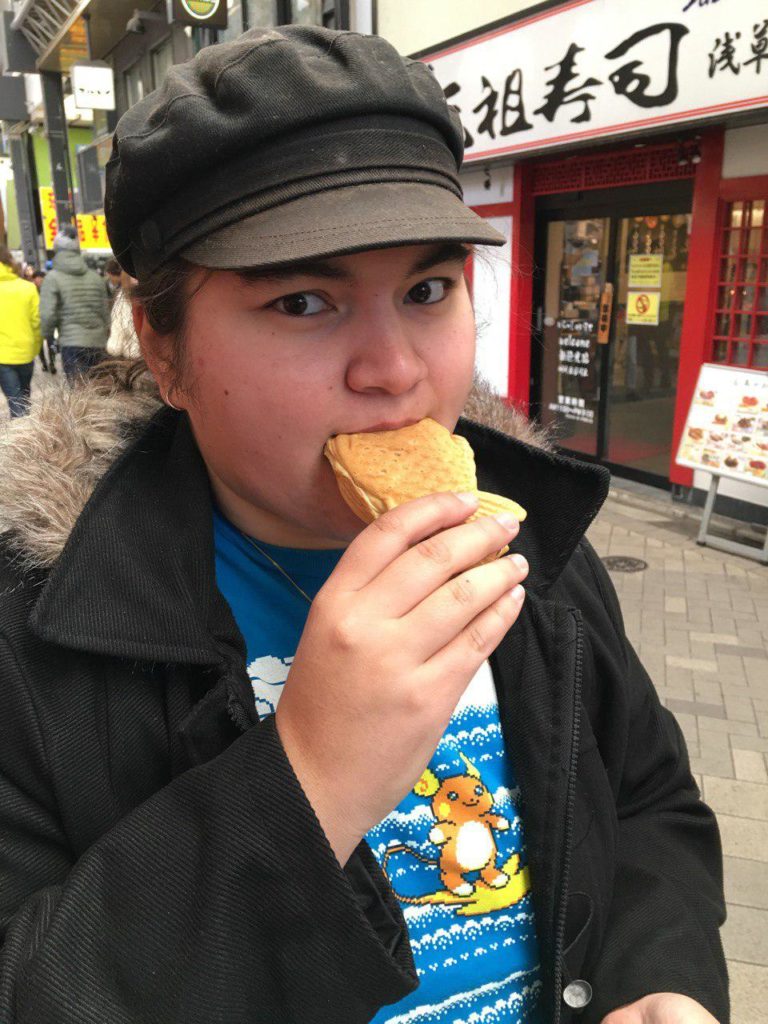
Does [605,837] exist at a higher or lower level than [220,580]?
lower

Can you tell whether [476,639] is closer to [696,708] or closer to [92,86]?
[696,708]

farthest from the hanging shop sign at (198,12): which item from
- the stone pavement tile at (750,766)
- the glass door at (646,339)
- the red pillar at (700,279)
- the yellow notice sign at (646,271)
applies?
the stone pavement tile at (750,766)

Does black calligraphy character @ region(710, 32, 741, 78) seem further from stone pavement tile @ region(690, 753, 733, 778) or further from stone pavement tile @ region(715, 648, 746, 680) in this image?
stone pavement tile @ region(690, 753, 733, 778)

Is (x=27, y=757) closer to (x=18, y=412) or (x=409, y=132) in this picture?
(x=18, y=412)

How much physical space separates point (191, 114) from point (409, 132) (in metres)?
0.29

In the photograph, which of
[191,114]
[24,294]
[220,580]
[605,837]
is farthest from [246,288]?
[24,294]

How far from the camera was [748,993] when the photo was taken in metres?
2.80

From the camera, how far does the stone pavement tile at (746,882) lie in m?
3.18

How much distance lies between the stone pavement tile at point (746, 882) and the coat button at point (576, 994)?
230cm

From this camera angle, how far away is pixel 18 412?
1.65 m

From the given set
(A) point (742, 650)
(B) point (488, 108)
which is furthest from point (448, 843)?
(B) point (488, 108)

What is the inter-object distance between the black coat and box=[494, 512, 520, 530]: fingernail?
0.35m

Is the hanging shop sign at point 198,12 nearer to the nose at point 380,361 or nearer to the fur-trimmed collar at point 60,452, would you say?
the fur-trimmed collar at point 60,452

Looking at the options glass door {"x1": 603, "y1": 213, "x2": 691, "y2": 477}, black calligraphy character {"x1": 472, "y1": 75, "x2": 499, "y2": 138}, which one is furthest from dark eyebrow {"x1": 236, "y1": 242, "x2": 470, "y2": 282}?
black calligraphy character {"x1": 472, "y1": 75, "x2": 499, "y2": 138}
